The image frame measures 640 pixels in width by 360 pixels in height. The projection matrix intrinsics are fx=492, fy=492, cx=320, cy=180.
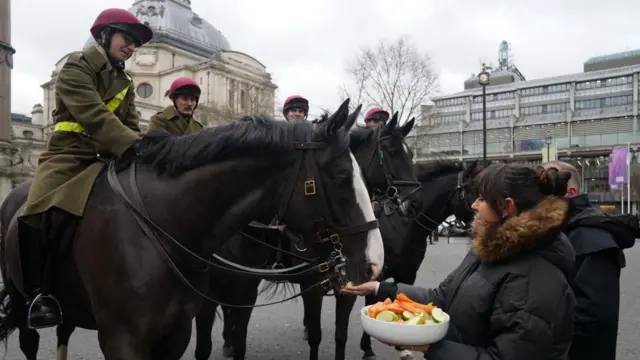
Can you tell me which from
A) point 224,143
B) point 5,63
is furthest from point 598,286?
point 5,63

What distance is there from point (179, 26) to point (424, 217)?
68.1 m

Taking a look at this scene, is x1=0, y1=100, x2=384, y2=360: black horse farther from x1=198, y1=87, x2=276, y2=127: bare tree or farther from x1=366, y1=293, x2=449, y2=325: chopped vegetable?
x1=198, y1=87, x2=276, y2=127: bare tree

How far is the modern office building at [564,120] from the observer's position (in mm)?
59312

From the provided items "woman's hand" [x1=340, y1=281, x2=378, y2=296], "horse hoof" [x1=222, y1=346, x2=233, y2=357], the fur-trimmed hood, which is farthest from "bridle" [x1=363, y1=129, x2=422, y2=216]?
the fur-trimmed hood

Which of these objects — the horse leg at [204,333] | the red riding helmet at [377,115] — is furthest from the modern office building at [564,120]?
the horse leg at [204,333]

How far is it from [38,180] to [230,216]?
1.20 meters

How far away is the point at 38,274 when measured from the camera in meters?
2.88

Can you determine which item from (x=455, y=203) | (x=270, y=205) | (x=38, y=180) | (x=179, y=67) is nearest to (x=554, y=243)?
(x=270, y=205)

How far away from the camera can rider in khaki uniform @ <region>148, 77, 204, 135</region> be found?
4582 mm

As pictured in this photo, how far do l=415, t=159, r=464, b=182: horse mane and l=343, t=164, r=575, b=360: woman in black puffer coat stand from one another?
370cm

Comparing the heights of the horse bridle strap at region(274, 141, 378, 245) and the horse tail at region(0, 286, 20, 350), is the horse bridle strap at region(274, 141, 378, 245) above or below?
above

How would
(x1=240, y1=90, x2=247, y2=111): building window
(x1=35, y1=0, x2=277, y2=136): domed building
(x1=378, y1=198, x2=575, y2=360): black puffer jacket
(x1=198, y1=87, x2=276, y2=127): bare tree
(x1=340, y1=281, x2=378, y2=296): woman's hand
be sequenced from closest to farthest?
(x1=378, y1=198, x2=575, y2=360): black puffer jacket, (x1=340, y1=281, x2=378, y2=296): woman's hand, (x1=198, y1=87, x2=276, y2=127): bare tree, (x1=240, y1=90, x2=247, y2=111): building window, (x1=35, y1=0, x2=277, y2=136): domed building

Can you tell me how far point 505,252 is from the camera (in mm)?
1981

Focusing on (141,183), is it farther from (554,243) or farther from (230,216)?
(554,243)
